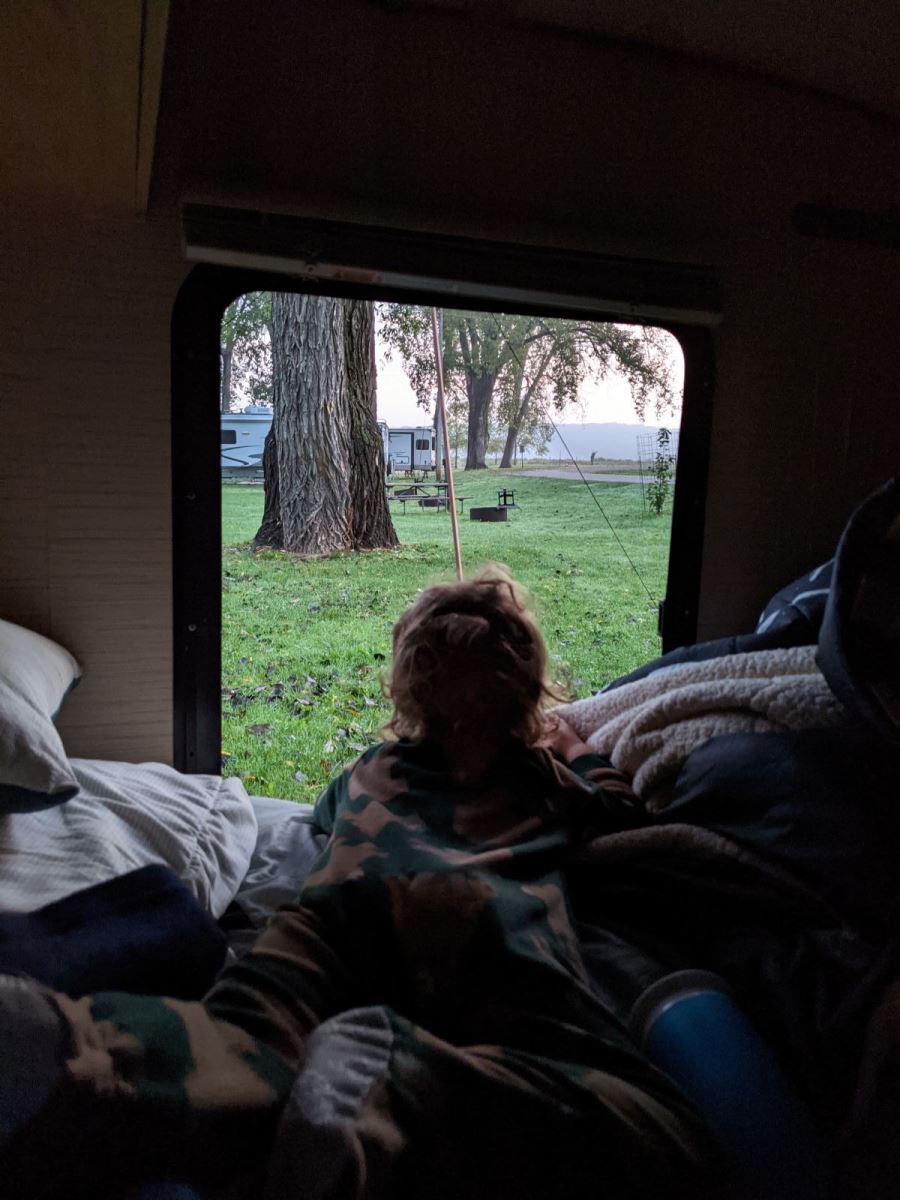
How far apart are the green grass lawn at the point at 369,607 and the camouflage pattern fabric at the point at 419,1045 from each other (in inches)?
42.0

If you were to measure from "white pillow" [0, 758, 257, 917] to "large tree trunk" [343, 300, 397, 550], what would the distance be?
89 cm

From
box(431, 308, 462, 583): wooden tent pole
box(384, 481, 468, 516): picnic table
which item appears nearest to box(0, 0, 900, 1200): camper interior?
box(431, 308, 462, 583): wooden tent pole

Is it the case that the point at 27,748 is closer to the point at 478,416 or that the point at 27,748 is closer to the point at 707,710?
the point at 707,710

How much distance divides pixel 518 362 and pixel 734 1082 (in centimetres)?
203

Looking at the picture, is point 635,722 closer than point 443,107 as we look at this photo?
Yes

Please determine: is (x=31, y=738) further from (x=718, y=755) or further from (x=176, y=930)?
(x=718, y=755)

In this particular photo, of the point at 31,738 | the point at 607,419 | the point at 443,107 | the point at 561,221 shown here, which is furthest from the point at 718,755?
the point at 443,107

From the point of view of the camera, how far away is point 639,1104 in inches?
36.2

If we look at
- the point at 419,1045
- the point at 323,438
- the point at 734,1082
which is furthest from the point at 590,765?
the point at 323,438

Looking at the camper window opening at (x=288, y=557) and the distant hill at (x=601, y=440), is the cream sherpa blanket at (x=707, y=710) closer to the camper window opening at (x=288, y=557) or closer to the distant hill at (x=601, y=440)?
the camper window opening at (x=288, y=557)

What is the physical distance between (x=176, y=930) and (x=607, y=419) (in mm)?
1984

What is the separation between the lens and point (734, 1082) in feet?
3.28

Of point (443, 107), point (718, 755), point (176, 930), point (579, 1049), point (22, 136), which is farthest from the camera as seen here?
point (443, 107)

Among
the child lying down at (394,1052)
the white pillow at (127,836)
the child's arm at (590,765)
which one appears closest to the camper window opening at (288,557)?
the white pillow at (127,836)
